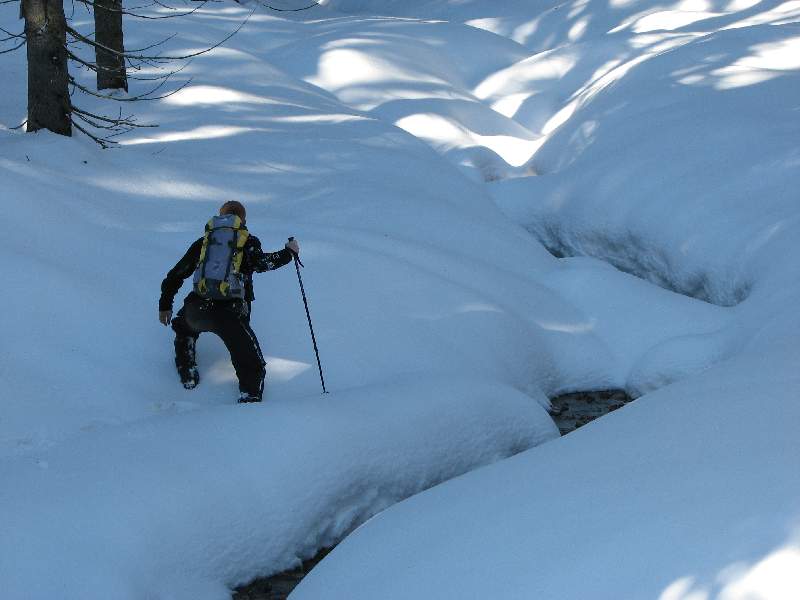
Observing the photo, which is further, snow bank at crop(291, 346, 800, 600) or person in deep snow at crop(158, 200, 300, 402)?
person in deep snow at crop(158, 200, 300, 402)

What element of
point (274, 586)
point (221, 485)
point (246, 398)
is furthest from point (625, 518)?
point (246, 398)

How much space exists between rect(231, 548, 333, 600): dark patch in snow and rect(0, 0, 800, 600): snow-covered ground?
0.33 feet

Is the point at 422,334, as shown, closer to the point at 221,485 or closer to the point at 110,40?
the point at 221,485

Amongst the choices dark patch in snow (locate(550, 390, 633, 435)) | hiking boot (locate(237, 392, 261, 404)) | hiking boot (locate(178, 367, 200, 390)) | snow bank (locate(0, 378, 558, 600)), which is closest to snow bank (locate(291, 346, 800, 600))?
snow bank (locate(0, 378, 558, 600))

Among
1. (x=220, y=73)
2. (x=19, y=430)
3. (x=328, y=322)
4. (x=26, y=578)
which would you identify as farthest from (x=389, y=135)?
(x=26, y=578)

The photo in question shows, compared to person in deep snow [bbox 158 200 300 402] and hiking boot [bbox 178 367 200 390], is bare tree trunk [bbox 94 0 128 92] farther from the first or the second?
hiking boot [bbox 178 367 200 390]

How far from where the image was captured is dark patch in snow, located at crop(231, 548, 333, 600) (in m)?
6.34

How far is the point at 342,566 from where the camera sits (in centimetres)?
605

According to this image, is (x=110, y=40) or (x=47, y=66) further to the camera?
(x=110, y=40)

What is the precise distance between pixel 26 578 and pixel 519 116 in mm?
13961

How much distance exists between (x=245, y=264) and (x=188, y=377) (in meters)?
0.96

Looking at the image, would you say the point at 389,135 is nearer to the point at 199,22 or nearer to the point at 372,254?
the point at 372,254

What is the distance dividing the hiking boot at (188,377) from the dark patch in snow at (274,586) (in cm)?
185

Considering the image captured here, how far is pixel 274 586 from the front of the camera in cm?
647
